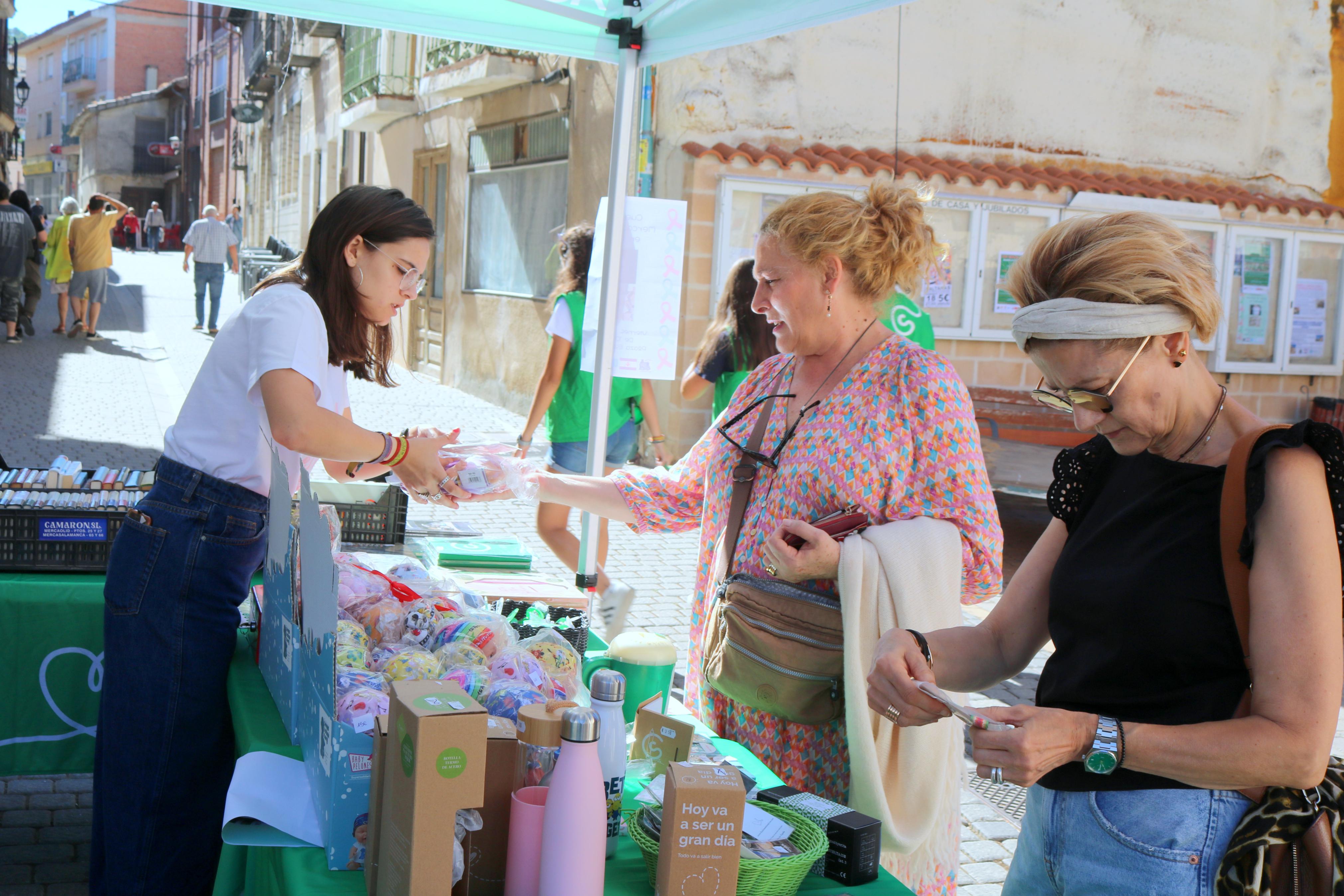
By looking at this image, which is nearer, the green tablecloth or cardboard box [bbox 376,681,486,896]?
cardboard box [bbox 376,681,486,896]

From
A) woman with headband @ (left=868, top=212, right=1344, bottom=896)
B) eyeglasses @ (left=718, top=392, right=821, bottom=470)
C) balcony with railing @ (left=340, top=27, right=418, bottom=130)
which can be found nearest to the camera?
woman with headband @ (left=868, top=212, right=1344, bottom=896)

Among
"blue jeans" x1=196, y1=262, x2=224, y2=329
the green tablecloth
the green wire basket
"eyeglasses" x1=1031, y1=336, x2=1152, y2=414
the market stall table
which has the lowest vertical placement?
the green tablecloth

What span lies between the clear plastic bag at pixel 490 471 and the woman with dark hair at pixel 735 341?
7.40ft

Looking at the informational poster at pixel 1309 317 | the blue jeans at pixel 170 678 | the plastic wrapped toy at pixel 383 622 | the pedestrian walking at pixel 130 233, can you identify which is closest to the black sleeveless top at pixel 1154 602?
the plastic wrapped toy at pixel 383 622

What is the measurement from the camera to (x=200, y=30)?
48.7 m

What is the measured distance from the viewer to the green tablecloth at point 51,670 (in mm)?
3133

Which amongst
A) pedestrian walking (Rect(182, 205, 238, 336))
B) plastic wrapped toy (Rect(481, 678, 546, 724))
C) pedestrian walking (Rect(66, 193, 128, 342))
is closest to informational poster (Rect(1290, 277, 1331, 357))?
plastic wrapped toy (Rect(481, 678, 546, 724))

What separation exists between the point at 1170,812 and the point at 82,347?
51.9 feet

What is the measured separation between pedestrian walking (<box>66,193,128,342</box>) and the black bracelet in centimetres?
1470

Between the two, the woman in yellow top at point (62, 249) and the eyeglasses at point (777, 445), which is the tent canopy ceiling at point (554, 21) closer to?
the eyeglasses at point (777, 445)

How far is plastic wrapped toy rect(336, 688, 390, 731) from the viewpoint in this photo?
153 centimetres

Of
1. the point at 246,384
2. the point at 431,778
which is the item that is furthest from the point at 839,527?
the point at 246,384

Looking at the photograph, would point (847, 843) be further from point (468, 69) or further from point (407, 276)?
point (468, 69)

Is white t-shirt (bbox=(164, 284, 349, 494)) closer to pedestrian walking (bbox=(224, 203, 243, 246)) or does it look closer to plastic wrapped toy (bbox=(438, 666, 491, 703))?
plastic wrapped toy (bbox=(438, 666, 491, 703))
